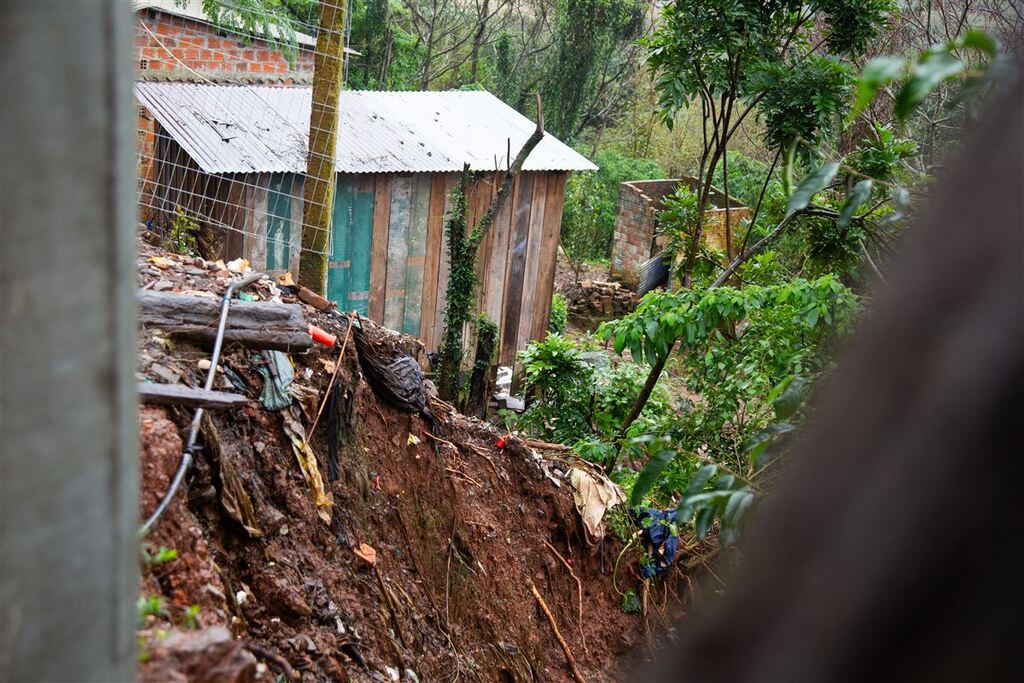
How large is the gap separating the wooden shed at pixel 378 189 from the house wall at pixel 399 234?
1cm

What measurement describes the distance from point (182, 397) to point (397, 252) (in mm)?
6179

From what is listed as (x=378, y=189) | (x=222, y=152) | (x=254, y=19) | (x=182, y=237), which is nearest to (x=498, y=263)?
(x=378, y=189)

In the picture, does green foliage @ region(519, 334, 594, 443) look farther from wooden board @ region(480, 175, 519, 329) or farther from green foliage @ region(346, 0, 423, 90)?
green foliage @ region(346, 0, 423, 90)

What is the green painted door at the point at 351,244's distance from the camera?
29.5 ft

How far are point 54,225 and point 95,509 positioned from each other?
44 cm

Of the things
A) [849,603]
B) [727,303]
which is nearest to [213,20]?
[727,303]

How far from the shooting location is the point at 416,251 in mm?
9734

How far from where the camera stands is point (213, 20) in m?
9.65

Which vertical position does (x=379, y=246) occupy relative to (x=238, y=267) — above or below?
below

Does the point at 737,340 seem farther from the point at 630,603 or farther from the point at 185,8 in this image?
the point at 185,8

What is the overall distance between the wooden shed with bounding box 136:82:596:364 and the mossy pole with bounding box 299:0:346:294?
1.17 meters

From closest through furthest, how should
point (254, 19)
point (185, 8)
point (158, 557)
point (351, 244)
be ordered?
1. point (158, 557)
2. point (254, 19)
3. point (351, 244)
4. point (185, 8)

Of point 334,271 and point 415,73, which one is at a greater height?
point 415,73

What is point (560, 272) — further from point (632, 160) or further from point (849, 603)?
point (849, 603)
